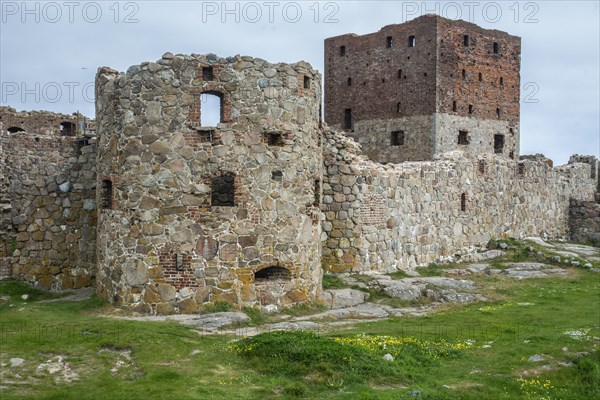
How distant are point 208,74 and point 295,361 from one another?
8.14 meters

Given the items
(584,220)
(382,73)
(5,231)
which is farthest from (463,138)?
(5,231)

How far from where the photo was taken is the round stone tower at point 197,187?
55.2 feet

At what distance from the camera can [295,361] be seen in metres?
12.2

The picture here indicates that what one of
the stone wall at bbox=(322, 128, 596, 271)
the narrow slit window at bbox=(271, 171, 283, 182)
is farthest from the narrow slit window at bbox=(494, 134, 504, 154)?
the narrow slit window at bbox=(271, 171, 283, 182)

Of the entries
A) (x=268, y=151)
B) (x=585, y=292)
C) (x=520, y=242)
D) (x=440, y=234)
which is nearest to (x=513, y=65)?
(x=520, y=242)

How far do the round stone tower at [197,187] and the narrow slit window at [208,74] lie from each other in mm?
27

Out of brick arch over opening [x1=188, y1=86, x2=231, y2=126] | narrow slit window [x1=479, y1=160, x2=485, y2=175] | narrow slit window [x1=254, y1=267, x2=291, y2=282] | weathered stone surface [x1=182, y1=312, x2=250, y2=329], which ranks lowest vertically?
weathered stone surface [x1=182, y1=312, x2=250, y2=329]

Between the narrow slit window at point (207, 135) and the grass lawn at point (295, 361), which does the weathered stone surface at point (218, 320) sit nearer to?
the grass lawn at point (295, 361)

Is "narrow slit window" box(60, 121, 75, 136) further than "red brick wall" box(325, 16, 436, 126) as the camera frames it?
No

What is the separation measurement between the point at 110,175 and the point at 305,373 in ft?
27.2

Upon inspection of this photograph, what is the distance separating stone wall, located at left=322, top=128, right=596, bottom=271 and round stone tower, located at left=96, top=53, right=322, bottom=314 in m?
4.55

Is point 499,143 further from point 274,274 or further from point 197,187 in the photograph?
point 197,187

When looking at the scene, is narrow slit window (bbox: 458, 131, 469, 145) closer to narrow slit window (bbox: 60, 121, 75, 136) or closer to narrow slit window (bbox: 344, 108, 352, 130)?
narrow slit window (bbox: 344, 108, 352, 130)

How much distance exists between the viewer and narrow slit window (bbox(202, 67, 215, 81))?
56.4ft
